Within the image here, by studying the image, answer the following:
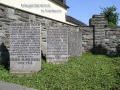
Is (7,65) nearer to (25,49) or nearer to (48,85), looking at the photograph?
(25,49)

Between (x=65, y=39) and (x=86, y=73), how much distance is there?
261 centimetres

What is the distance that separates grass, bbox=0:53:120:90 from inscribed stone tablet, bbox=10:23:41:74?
376 millimetres

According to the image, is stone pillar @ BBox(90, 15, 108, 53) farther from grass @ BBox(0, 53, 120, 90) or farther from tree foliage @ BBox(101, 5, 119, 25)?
tree foliage @ BBox(101, 5, 119, 25)

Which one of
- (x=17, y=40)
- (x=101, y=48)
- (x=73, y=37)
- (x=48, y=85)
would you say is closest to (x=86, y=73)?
(x=48, y=85)

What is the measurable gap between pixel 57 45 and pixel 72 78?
3.13m

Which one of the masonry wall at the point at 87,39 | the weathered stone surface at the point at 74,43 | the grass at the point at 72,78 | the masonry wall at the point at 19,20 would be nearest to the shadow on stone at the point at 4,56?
the masonry wall at the point at 19,20

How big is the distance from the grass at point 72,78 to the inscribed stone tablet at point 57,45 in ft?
3.97

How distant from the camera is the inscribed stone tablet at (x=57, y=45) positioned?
1132 centimetres

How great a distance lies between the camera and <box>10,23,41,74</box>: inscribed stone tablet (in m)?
9.38

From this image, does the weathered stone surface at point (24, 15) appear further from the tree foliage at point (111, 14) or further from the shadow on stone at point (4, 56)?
the tree foliage at point (111, 14)

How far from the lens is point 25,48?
372 inches

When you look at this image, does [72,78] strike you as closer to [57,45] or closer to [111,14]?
[57,45]

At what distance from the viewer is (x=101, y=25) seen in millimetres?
16094

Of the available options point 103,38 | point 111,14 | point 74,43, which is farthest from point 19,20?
point 111,14
